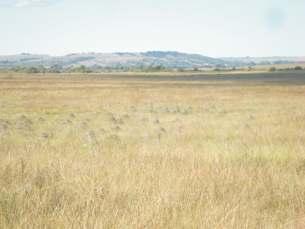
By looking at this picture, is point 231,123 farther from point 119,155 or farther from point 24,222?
point 24,222

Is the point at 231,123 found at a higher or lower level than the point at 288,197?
lower

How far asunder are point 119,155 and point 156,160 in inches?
31.5

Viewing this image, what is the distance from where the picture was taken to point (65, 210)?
4500 mm

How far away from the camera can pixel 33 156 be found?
7.54 m

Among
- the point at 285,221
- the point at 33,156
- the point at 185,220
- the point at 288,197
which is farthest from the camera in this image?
the point at 33,156

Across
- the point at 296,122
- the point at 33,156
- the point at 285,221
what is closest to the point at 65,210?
the point at 285,221

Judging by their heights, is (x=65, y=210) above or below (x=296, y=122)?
above

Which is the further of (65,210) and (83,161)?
(83,161)

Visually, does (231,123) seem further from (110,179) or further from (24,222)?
(24,222)

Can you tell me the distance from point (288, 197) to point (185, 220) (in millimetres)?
1842

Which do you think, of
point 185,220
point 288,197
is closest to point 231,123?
point 288,197

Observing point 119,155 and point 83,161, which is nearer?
point 83,161

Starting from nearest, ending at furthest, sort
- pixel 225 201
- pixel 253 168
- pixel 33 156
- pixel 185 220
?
pixel 185 220, pixel 225 201, pixel 253 168, pixel 33 156

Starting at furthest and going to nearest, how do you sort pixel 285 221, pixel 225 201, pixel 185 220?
1. pixel 225 201
2. pixel 285 221
3. pixel 185 220
